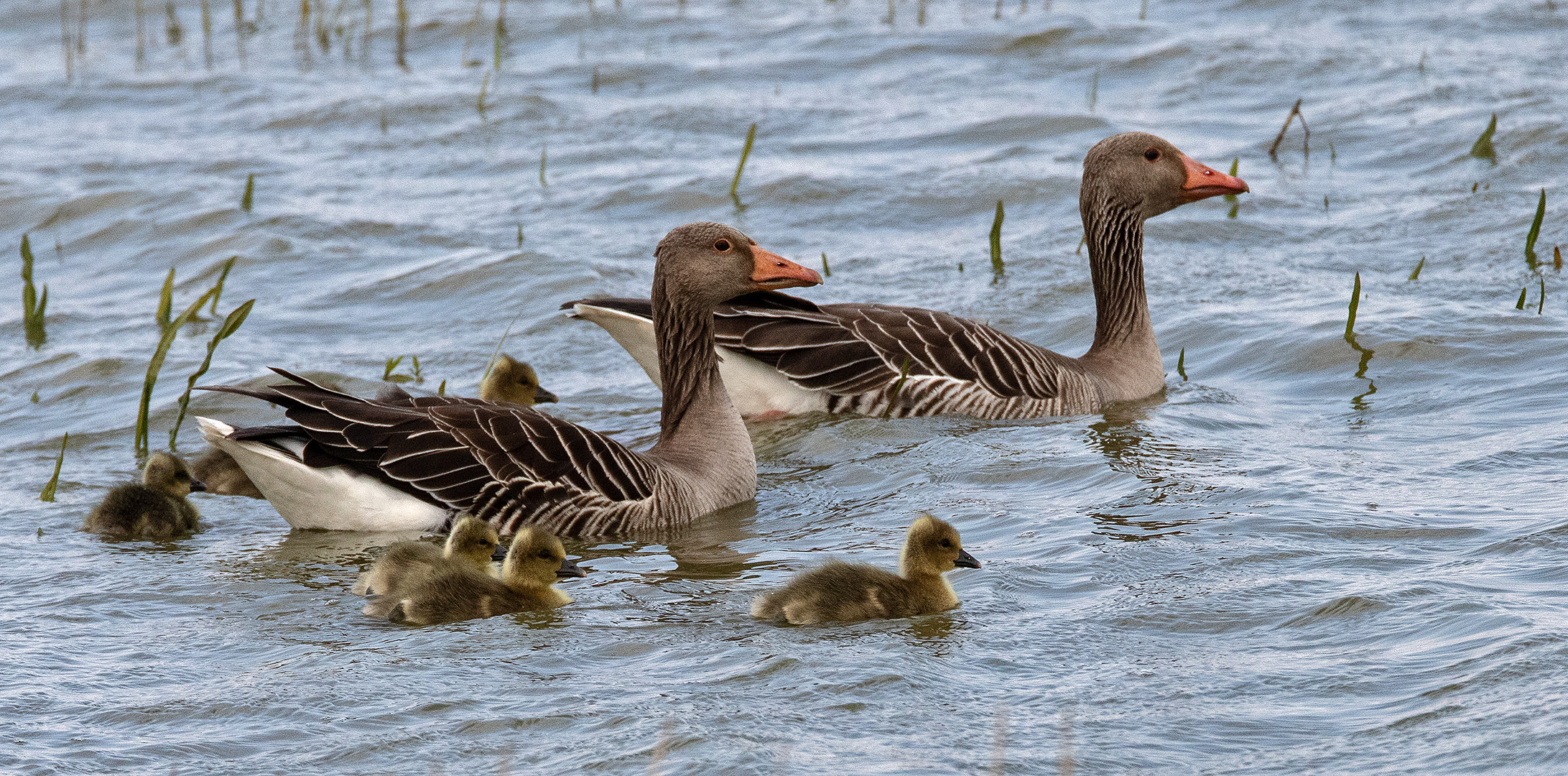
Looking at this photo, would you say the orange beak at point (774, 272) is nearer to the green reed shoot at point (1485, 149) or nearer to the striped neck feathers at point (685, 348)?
the striped neck feathers at point (685, 348)

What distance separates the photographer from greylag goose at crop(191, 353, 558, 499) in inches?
328

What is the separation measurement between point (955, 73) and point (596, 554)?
12.3 metres

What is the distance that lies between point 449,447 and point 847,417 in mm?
2917

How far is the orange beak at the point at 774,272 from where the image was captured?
26.6 feet

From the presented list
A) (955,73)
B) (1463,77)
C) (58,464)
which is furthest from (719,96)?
(58,464)

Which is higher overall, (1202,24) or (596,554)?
(1202,24)

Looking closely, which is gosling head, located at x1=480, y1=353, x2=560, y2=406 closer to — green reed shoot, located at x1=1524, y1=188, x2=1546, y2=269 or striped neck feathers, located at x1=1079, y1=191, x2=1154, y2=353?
striped neck feathers, located at x1=1079, y1=191, x2=1154, y2=353

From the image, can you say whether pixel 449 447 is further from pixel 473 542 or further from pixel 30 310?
pixel 30 310

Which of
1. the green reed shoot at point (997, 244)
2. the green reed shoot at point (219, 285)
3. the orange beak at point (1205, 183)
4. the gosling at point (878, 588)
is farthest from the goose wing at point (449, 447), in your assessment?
the green reed shoot at point (997, 244)

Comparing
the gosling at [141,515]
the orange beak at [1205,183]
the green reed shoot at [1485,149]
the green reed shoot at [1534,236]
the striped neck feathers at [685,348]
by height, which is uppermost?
the orange beak at [1205,183]

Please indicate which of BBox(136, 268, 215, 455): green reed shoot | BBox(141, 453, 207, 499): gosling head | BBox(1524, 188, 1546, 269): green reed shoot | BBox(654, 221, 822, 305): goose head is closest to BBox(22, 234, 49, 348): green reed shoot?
BBox(136, 268, 215, 455): green reed shoot

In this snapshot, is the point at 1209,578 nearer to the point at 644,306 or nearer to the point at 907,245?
the point at 644,306

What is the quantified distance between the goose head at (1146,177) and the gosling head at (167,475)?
212 inches

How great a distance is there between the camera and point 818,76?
18969 mm
